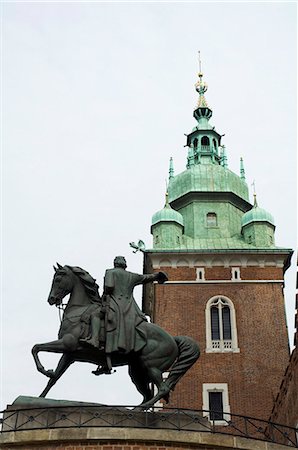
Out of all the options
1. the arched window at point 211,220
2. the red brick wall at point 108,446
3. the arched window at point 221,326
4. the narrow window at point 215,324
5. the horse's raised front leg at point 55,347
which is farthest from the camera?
the arched window at point 211,220

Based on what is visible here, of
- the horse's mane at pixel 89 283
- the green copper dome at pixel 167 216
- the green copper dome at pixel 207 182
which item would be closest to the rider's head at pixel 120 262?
the horse's mane at pixel 89 283

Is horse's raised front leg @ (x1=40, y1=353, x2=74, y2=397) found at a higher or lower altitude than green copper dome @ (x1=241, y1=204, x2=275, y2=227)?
lower

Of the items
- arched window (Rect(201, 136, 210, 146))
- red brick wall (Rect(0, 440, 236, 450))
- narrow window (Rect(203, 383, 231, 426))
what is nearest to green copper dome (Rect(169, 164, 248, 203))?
arched window (Rect(201, 136, 210, 146))

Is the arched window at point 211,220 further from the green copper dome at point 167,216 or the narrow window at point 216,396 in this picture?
the narrow window at point 216,396

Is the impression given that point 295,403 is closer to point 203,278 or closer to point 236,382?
point 236,382

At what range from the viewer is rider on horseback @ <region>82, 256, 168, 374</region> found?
17.9 metres

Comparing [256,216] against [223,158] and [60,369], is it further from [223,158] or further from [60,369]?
[60,369]

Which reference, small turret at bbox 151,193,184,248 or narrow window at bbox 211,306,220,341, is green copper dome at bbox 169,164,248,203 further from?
narrow window at bbox 211,306,220,341

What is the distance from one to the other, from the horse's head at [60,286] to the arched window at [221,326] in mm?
22361

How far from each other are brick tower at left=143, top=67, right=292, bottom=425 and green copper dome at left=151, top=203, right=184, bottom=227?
0.07 m

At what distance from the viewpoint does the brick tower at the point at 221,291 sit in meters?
38.9

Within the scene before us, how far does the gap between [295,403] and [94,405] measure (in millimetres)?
11827

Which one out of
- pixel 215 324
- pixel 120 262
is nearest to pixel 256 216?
pixel 215 324

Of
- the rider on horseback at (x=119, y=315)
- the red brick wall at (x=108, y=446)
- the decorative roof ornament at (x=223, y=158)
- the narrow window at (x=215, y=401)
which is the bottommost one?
the red brick wall at (x=108, y=446)
